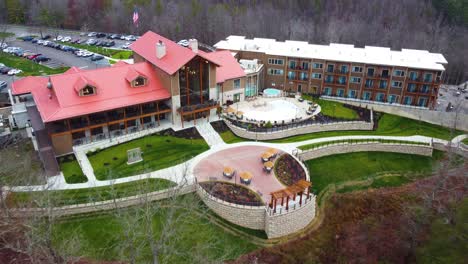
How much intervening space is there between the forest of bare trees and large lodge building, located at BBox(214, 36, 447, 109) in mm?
30939

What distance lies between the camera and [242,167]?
4472cm

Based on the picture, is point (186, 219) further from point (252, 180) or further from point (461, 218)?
point (461, 218)

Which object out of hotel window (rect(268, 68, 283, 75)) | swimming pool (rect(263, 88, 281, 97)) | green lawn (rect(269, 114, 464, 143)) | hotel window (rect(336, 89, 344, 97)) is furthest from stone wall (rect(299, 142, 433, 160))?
hotel window (rect(268, 68, 283, 75))

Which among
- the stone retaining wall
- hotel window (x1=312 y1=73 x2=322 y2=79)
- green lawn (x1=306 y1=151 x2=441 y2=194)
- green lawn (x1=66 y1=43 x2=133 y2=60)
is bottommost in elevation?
green lawn (x1=306 y1=151 x2=441 y2=194)

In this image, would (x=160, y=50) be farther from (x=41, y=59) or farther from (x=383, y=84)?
(x=41, y=59)

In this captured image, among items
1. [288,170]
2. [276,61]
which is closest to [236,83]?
[276,61]

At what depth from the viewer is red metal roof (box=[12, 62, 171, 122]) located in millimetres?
45281

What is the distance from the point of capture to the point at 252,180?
42.3 meters

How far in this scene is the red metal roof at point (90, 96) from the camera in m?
45.3

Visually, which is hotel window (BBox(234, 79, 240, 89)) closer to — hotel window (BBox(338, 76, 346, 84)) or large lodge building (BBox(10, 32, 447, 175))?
large lodge building (BBox(10, 32, 447, 175))

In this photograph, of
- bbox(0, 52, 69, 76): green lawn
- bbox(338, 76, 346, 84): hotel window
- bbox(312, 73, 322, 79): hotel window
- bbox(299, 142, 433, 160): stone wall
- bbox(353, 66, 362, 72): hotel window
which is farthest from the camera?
bbox(0, 52, 69, 76): green lawn

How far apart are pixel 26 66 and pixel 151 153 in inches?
1856

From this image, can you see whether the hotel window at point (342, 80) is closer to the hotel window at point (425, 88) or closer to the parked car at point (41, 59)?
the hotel window at point (425, 88)

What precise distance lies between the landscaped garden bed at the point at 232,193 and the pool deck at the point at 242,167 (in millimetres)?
667
